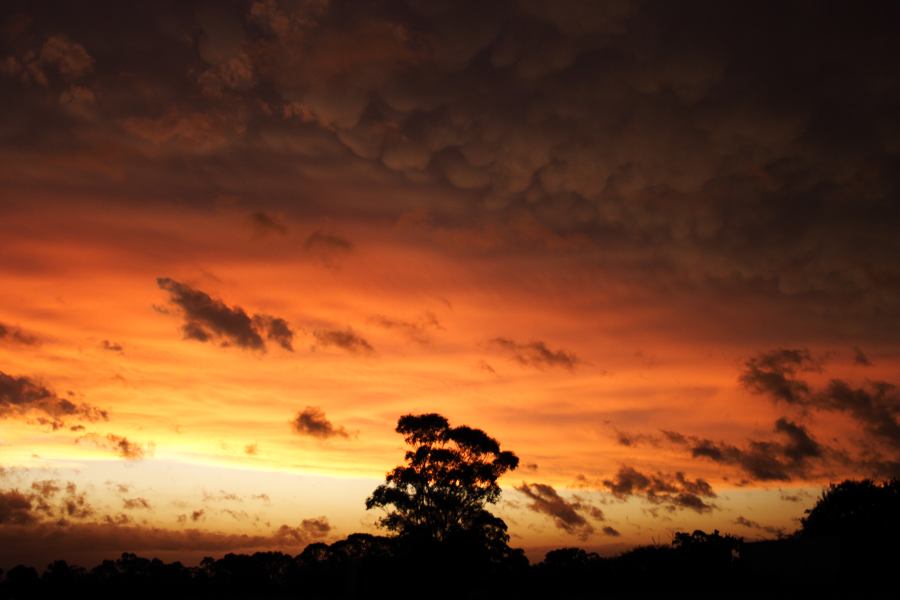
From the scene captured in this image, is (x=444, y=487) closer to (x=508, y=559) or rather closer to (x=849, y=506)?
(x=508, y=559)

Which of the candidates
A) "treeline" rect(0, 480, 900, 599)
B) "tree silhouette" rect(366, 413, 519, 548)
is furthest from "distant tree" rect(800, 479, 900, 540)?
"tree silhouette" rect(366, 413, 519, 548)

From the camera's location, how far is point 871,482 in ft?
250

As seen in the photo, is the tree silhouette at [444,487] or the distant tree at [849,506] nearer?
the tree silhouette at [444,487]

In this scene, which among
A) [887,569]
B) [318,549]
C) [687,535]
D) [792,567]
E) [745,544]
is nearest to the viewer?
[887,569]

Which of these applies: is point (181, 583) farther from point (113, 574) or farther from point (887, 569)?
point (887, 569)

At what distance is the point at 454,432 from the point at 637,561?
16.4 meters

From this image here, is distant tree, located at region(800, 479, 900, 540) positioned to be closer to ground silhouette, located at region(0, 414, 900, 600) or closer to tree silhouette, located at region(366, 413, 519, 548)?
ground silhouette, located at region(0, 414, 900, 600)

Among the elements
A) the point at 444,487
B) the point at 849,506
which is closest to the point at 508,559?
the point at 444,487

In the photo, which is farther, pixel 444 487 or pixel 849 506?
pixel 849 506

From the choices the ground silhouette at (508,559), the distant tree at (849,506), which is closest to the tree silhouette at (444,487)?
the ground silhouette at (508,559)

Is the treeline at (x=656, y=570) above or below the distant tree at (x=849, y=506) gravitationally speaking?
below

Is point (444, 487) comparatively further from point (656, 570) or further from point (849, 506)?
point (849, 506)

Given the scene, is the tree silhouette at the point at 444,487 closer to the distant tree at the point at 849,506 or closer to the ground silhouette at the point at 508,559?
the ground silhouette at the point at 508,559

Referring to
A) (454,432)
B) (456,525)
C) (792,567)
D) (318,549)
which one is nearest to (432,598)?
(456,525)
